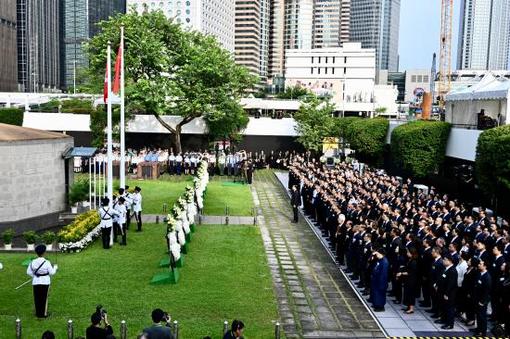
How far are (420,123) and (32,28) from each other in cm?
10498

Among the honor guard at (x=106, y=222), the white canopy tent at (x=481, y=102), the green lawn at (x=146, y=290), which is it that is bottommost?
the green lawn at (x=146, y=290)

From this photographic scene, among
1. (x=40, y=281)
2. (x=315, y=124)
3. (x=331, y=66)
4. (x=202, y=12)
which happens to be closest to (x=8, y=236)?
(x=40, y=281)

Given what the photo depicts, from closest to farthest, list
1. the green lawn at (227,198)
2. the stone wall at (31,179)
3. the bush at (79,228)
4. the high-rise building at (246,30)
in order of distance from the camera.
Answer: the bush at (79,228) → the stone wall at (31,179) → the green lawn at (227,198) → the high-rise building at (246,30)

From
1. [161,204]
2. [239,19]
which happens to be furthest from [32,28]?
[161,204]

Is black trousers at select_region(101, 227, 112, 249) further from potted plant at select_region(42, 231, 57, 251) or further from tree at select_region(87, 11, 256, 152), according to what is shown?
tree at select_region(87, 11, 256, 152)

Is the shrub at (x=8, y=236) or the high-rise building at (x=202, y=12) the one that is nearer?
the shrub at (x=8, y=236)

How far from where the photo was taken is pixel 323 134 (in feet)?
126

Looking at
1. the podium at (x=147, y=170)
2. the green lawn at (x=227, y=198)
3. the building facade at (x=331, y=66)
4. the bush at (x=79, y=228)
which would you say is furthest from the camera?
the building facade at (x=331, y=66)

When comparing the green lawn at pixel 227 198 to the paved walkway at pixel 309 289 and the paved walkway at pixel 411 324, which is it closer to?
the paved walkway at pixel 309 289

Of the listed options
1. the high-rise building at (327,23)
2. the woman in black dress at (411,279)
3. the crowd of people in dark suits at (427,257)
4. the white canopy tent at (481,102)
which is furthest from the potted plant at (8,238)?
the high-rise building at (327,23)

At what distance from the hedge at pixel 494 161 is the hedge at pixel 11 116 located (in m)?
31.7

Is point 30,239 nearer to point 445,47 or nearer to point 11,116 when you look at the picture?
point 11,116

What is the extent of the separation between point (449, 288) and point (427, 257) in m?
1.31

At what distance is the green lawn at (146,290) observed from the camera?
36.0 ft
